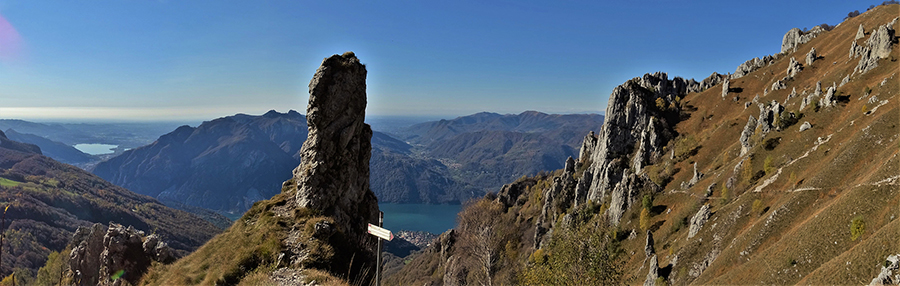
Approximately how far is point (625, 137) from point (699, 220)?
2220 inches

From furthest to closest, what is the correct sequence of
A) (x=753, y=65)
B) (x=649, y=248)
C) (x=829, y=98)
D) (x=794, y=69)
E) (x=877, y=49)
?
(x=753, y=65), (x=794, y=69), (x=877, y=49), (x=829, y=98), (x=649, y=248)

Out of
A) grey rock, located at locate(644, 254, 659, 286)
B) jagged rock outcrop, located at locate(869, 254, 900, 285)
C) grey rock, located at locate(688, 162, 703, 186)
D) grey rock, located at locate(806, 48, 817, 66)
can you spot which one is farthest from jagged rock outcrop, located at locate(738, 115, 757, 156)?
jagged rock outcrop, located at locate(869, 254, 900, 285)

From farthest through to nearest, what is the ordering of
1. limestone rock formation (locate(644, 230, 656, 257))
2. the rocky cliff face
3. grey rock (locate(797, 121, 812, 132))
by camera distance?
the rocky cliff face
grey rock (locate(797, 121, 812, 132))
limestone rock formation (locate(644, 230, 656, 257))

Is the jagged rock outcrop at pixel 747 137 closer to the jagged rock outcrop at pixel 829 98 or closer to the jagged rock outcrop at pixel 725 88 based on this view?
the jagged rock outcrop at pixel 829 98

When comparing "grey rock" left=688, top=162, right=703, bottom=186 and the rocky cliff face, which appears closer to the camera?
"grey rock" left=688, top=162, right=703, bottom=186

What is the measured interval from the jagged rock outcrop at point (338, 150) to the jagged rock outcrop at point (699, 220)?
52.5m

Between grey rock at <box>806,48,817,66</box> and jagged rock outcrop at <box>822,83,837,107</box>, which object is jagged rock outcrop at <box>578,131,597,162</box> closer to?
grey rock at <box>806,48,817,66</box>

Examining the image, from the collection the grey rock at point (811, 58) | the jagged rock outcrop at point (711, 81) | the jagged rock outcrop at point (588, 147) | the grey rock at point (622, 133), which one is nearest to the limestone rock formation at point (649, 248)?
the grey rock at point (622, 133)

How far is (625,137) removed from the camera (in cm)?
11444

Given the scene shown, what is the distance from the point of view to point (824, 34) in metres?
134

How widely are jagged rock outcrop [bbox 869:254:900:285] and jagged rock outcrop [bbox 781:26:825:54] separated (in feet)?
498

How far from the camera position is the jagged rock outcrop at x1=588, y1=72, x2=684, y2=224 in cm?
10056

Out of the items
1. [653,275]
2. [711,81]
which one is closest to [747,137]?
[653,275]

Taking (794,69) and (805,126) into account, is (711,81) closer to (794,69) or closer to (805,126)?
(794,69)
